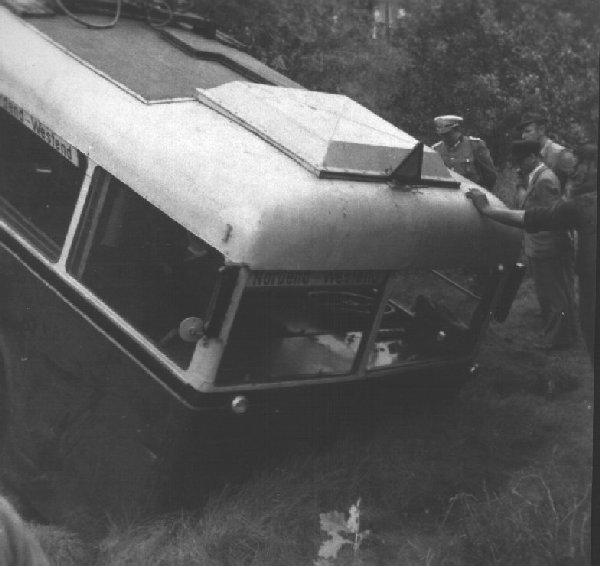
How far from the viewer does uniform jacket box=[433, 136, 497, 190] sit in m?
5.78

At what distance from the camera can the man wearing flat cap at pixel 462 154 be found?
5.78m

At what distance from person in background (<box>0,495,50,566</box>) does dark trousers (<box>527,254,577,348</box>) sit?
215 inches

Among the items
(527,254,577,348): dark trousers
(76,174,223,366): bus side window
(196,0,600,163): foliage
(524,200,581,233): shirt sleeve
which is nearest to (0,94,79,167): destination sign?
(76,174,223,366): bus side window

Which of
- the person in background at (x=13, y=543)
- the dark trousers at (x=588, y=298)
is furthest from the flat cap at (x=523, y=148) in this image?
the person in background at (x=13, y=543)

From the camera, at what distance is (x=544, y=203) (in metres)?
6.30

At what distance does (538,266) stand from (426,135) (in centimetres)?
139

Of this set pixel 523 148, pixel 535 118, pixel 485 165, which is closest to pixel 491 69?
pixel 535 118

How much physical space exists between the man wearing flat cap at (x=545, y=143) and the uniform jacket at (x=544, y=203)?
0.05 m

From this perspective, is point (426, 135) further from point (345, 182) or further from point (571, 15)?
point (345, 182)

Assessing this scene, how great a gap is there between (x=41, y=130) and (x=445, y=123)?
256 centimetres

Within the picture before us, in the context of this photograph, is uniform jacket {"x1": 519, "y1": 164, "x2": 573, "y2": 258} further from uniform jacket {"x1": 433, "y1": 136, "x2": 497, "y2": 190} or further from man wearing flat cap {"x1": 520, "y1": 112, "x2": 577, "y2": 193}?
uniform jacket {"x1": 433, "y1": 136, "x2": 497, "y2": 190}

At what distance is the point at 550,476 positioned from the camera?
15.6 ft

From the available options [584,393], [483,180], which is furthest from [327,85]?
[584,393]

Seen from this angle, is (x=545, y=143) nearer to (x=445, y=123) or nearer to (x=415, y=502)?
(x=445, y=123)
